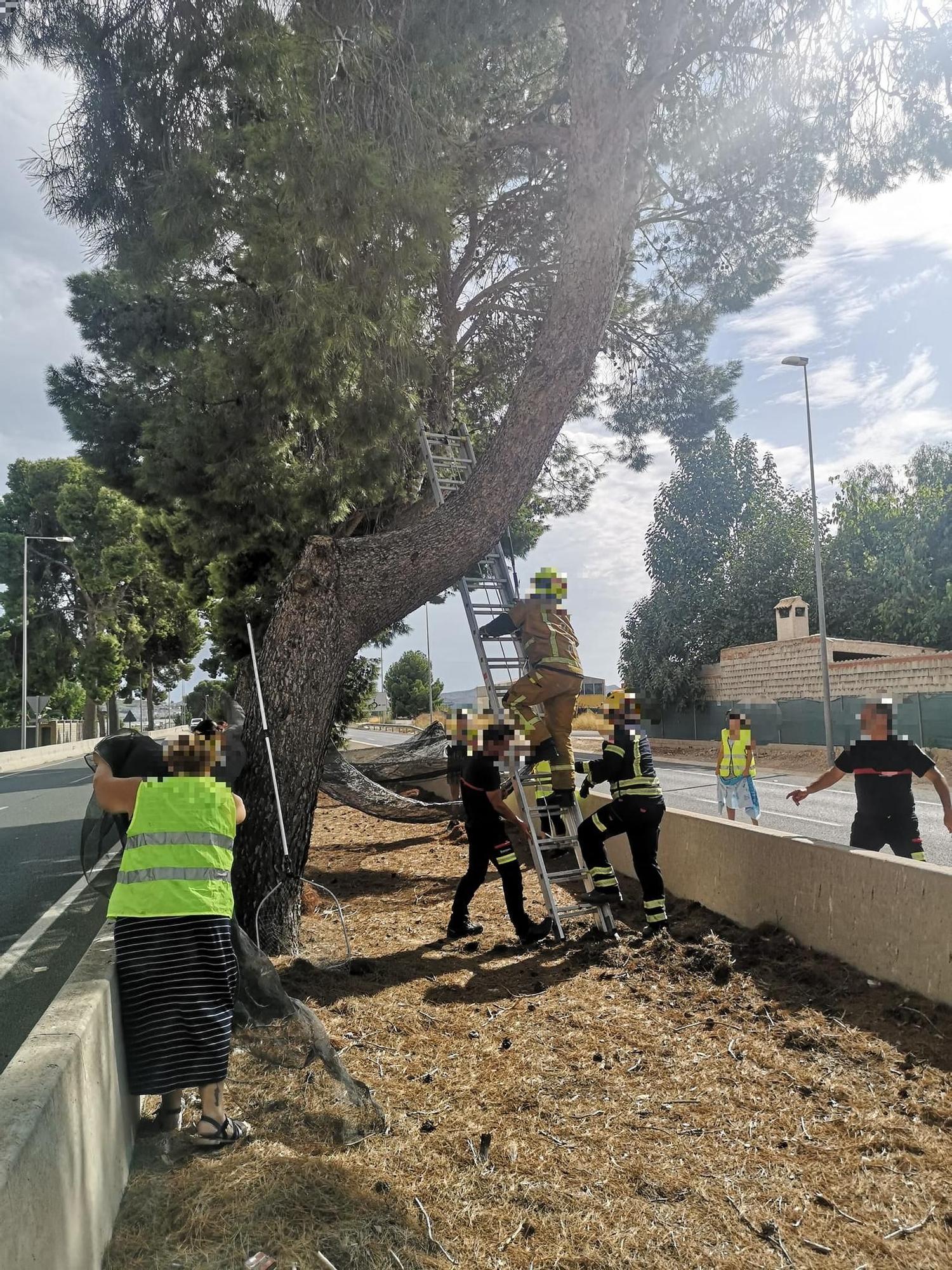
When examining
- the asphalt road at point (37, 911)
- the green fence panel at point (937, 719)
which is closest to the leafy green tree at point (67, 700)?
the asphalt road at point (37, 911)

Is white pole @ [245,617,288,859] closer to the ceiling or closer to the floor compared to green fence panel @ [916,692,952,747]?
closer to the ceiling

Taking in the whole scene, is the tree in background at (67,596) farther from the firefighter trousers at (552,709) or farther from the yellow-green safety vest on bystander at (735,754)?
the firefighter trousers at (552,709)

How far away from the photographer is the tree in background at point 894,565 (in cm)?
2980

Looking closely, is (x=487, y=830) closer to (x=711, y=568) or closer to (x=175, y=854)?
(x=175, y=854)

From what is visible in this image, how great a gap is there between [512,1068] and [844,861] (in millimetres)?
2263

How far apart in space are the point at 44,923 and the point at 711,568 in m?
33.3

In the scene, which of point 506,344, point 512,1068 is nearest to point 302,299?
point 512,1068

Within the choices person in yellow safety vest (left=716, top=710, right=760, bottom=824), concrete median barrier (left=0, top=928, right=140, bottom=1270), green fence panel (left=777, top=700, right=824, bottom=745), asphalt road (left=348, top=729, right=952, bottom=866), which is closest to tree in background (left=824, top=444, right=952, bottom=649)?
green fence panel (left=777, top=700, right=824, bottom=745)

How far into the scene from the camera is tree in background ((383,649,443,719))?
7050 centimetres

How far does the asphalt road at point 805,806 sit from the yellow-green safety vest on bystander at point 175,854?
5.77 metres

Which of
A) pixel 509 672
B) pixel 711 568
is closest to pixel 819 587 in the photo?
pixel 711 568

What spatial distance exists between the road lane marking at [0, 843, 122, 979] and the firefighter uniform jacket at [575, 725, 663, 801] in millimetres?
3375

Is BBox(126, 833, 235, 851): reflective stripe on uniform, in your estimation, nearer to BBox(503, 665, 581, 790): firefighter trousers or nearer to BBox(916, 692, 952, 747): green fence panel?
BBox(503, 665, 581, 790): firefighter trousers

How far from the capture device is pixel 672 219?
10.1 meters
